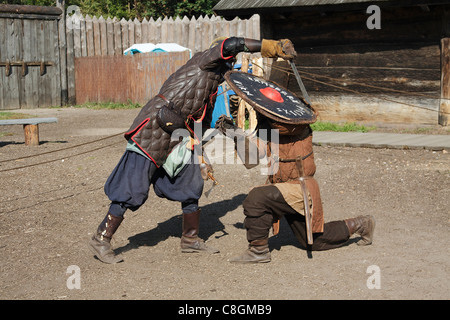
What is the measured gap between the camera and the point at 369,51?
Answer: 418 inches

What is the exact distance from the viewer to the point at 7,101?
1590cm

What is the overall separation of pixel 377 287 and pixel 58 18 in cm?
1425

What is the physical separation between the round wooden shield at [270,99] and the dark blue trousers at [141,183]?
78 cm

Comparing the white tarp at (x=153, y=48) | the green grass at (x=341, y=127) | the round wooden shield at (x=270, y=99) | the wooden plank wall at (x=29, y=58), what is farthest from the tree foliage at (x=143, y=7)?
the round wooden shield at (x=270, y=99)

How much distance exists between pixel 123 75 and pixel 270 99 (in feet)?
40.1

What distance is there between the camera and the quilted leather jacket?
4617mm

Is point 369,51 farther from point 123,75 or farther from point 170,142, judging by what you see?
point 123,75

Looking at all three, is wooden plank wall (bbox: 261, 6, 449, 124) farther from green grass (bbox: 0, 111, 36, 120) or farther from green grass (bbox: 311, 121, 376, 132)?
green grass (bbox: 0, 111, 36, 120)

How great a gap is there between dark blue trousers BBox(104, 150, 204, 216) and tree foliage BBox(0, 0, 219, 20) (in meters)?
20.2

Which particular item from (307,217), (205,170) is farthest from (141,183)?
(307,217)

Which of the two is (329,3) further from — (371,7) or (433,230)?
(433,230)

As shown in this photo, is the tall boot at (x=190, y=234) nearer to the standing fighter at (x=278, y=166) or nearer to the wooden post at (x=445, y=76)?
the standing fighter at (x=278, y=166)

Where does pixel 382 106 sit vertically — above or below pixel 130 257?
above
